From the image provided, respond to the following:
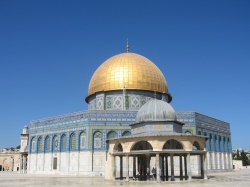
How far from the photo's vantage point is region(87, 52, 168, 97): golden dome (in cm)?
3248

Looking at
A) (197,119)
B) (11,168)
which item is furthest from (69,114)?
(11,168)

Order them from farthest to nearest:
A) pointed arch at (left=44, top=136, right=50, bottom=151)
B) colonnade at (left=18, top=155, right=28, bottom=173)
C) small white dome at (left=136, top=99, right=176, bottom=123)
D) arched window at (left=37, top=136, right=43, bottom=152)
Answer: colonnade at (left=18, top=155, right=28, bottom=173) → arched window at (left=37, top=136, right=43, bottom=152) → pointed arch at (left=44, top=136, right=50, bottom=151) → small white dome at (left=136, top=99, right=176, bottom=123)

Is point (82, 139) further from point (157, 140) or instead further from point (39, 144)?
point (157, 140)

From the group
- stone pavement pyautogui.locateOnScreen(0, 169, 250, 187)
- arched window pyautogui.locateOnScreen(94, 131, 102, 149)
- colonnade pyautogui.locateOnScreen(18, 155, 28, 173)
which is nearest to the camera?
stone pavement pyautogui.locateOnScreen(0, 169, 250, 187)

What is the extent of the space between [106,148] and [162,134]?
11.3 metres

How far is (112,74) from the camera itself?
33.2 metres

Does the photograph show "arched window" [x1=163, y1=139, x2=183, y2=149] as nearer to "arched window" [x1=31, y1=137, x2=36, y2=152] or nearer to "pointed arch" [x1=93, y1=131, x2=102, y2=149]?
"pointed arch" [x1=93, y1=131, x2=102, y2=149]

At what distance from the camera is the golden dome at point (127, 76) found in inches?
1279

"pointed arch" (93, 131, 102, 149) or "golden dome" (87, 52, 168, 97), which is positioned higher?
"golden dome" (87, 52, 168, 97)

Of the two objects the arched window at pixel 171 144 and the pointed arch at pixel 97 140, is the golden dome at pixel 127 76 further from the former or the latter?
the arched window at pixel 171 144

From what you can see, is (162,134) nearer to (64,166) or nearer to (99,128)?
(99,128)

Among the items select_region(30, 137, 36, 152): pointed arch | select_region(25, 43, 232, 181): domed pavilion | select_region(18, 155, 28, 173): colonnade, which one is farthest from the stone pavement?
select_region(18, 155, 28, 173): colonnade

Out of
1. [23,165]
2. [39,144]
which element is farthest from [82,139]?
[23,165]

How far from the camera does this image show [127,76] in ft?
107
